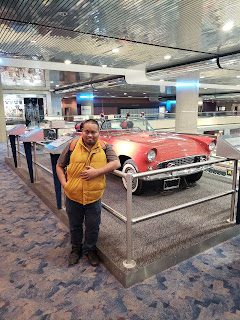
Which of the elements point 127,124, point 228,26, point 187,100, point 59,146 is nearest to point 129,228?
point 59,146

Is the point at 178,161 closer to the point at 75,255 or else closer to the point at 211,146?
the point at 211,146

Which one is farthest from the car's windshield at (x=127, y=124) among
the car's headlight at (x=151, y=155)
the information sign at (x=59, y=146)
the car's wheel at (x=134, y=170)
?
the information sign at (x=59, y=146)

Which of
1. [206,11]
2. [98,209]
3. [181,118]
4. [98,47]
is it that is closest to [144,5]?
[206,11]

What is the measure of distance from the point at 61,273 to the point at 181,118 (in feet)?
31.9

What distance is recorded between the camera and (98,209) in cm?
248

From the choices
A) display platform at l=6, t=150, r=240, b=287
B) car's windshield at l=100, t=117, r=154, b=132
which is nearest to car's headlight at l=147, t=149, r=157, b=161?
display platform at l=6, t=150, r=240, b=287

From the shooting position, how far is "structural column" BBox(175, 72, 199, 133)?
10617 mm

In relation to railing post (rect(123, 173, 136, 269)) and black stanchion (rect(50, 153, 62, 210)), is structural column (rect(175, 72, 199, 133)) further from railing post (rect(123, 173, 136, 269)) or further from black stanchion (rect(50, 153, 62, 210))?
railing post (rect(123, 173, 136, 269))

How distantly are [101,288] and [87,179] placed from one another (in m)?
0.99

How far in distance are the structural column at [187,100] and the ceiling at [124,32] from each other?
241cm

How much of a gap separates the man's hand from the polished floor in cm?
97

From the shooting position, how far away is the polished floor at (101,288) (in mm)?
1939

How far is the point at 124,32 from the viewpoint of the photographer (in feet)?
16.6

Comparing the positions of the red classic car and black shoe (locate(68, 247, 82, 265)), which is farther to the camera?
the red classic car
